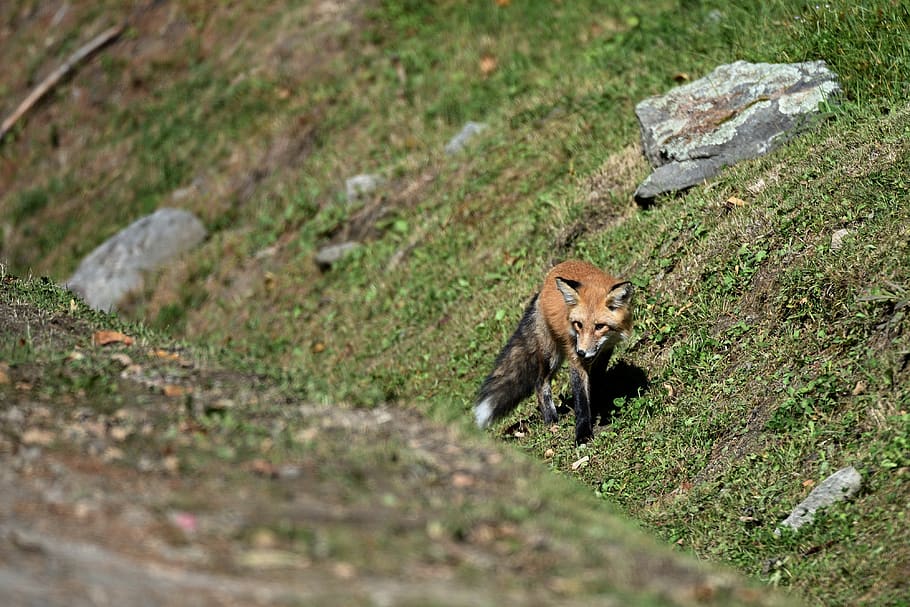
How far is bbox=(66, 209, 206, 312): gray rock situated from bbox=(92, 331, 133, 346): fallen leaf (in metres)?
10.4

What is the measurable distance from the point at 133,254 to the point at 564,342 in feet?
37.1

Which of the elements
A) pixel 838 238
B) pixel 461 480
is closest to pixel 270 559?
pixel 461 480

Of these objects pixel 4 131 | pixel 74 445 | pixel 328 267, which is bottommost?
pixel 328 267

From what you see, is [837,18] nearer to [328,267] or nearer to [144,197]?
[328,267]

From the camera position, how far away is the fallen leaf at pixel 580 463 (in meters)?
9.26

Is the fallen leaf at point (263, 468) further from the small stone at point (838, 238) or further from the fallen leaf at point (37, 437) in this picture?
the small stone at point (838, 238)

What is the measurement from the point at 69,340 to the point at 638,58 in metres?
10.0

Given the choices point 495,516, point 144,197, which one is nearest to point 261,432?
point 495,516

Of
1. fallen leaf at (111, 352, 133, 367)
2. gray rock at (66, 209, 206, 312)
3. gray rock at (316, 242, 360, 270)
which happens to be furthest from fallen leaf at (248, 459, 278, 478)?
gray rock at (66, 209, 206, 312)

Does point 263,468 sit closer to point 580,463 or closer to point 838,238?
point 580,463

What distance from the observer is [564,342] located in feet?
31.2

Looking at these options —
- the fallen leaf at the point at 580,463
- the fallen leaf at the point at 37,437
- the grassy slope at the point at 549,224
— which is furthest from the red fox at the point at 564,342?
the fallen leaf at the point at 37,437

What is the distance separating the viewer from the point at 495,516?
206 inches

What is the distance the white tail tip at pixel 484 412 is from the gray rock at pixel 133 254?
33.0ft
